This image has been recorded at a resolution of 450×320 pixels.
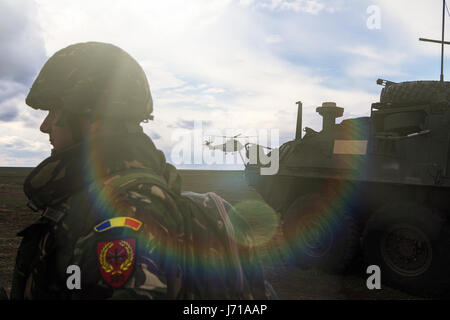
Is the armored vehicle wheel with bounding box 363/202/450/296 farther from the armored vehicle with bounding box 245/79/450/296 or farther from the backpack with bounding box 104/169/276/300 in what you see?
the backpack with bounding box 104/169/276/300

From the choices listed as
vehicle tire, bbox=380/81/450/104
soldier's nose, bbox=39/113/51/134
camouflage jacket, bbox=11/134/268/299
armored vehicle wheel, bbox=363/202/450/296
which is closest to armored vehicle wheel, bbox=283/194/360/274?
armored vehicle wheel, bbox=363/202/450/296

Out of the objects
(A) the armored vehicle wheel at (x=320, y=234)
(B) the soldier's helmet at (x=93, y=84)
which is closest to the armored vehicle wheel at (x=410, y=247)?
(A) the armored vehicle wheel at (x=320, y=234)

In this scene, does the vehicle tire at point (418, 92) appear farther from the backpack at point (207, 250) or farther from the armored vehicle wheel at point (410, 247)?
the backpack at point (207, 250)

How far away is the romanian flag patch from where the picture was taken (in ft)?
3.47

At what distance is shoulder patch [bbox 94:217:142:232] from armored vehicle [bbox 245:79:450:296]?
5.38m

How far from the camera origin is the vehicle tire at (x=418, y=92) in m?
6.44

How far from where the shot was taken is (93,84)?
149 centimetres

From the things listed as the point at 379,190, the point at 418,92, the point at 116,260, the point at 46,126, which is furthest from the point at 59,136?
the point at 418,92

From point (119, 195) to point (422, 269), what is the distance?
5.55m

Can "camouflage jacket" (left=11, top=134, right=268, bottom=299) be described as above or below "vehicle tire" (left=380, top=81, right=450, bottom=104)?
below

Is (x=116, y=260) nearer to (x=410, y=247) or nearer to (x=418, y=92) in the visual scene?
(x=410, y=247)

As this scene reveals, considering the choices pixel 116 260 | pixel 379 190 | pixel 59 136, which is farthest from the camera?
pixel 379 190

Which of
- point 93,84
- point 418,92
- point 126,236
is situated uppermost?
point 418,92

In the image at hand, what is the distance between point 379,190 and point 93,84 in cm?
587
